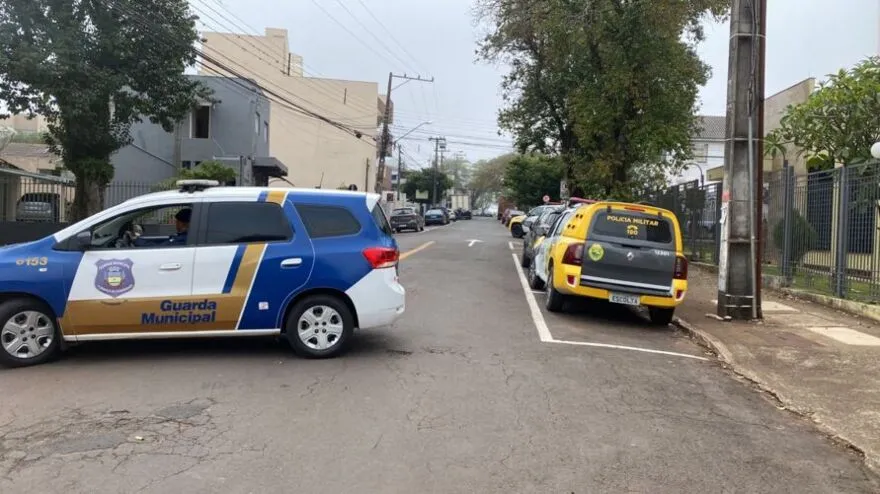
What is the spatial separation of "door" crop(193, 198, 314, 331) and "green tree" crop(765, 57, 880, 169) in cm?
1050

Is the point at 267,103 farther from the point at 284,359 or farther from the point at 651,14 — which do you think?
the point at 284,359

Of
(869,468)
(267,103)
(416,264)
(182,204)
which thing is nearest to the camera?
(869,468)

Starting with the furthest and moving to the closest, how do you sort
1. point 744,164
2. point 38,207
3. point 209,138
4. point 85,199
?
1. point 209,138
2. point 38,207
3. point 85,199
4. point 744,164

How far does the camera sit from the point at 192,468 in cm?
449

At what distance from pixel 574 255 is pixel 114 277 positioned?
Answer: 6152 mm

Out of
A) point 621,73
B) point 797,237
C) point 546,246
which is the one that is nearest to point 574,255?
point 546,246

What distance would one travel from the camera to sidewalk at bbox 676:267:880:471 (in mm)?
6043

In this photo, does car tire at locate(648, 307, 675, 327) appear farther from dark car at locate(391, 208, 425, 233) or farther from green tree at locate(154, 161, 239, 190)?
dark car at locate(391, 208, 425, 233)

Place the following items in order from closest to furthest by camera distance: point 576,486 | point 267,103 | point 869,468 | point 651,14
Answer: point 576,486 < point 869,468 < point 651,14 < point 267,103

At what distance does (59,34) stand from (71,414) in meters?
13.7

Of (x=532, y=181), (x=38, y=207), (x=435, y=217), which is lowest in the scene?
(x=38, y=207)

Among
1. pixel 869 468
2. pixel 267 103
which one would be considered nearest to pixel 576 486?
pixel 869 468

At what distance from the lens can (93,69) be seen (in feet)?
54.8

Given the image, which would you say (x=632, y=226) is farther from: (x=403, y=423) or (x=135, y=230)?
(x=135, y=230)
